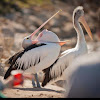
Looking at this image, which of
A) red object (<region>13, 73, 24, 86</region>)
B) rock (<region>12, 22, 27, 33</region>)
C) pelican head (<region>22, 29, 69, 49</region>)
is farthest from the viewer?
rock (<region>12, 22, 27, 33</region>)

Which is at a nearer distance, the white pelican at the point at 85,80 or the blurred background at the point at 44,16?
the white pelican at the point at 85,80

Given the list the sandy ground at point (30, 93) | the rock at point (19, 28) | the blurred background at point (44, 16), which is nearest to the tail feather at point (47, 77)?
the sandy ground at point (30, 93)

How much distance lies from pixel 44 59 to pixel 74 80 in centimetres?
339

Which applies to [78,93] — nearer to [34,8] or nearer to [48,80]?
[48,80]

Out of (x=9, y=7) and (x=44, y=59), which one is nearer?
(x=44, y=59)

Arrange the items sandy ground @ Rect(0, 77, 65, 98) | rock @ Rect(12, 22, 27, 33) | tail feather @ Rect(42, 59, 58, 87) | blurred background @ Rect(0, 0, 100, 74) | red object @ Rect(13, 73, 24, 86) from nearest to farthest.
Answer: red object @ Rect(13, 73, 24, 86) → sandy ground @ Rect(0, 77, 65, 98) → tail feather @ Rect(42, 59, 58, 87) → rock @ Rect(12, 22, 27, 33) → blurred background @ Rect(0, 0, 100, 74)

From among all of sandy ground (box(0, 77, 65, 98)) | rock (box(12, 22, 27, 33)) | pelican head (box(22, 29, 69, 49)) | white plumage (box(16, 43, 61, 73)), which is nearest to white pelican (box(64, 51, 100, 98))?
sandy ground (box(0, 77, 65, 98))

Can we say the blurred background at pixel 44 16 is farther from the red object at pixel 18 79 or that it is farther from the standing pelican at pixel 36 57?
the red object at pixel 18 79

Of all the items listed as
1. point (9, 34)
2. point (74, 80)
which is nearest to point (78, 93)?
point (74, 80)

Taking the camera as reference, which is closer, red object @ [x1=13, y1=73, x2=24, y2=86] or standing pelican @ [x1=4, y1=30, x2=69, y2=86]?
red object @ [x1=13, y1=73, x2=24, y2=86]

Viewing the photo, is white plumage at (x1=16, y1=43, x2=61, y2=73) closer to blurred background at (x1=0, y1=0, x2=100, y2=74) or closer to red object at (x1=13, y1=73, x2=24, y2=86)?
red object at (x1=13, y1=73, x2=24, y2=86)

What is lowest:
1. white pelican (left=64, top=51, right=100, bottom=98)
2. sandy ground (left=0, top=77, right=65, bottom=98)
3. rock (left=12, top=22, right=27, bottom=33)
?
sandy ground (left=0, top=77, right=65, bottom=98)

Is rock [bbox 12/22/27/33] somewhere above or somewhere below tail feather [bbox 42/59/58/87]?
above

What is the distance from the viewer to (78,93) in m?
3.94
